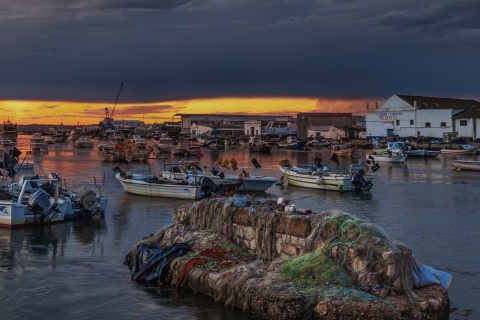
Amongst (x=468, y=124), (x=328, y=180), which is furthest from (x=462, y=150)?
(x=328, y=180)

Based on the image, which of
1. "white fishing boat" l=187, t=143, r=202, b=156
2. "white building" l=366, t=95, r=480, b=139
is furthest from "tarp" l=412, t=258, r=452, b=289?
"white building" l=366, t=95, r=480, b=139

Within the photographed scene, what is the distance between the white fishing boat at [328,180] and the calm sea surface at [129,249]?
798 millimetres

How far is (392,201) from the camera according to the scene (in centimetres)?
3544

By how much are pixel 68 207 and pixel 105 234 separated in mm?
3089

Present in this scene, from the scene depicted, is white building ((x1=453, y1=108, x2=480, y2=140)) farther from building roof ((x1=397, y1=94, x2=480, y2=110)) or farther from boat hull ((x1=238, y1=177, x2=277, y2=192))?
boat hull ((x1=238, y1=177, x2=277, y2=192))

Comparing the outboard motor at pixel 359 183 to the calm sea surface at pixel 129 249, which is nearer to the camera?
the calm sea surface at pixel 129 249

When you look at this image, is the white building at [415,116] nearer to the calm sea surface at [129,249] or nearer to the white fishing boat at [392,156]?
the white fishing boat at [392,156]

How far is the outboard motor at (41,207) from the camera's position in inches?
931

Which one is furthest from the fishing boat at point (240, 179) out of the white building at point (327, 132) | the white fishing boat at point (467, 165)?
the white building at point (327, 132)

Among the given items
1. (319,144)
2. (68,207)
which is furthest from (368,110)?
(68,207)

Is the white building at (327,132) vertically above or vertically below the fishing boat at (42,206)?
above

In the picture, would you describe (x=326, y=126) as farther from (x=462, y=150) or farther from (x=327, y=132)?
(x=462, y=150)

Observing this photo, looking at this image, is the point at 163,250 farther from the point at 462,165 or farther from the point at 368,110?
the point at 368,110

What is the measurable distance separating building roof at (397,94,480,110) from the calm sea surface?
66.0 m
